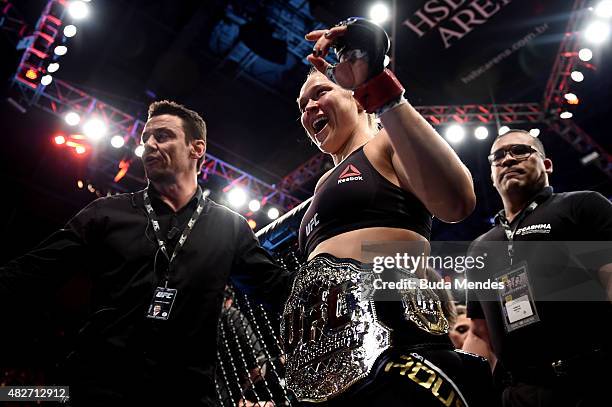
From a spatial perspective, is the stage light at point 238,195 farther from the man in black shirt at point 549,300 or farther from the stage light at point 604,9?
the man in black shirt at point 549,300

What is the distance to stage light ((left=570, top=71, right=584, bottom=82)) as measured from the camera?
713 cm

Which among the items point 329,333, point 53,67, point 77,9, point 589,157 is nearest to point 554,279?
point 329,333

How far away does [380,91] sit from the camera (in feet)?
3.97

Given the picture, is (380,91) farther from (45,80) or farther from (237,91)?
(237,91)

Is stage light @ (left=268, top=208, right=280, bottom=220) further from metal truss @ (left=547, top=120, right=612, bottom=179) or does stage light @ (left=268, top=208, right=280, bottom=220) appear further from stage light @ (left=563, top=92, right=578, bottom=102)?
stage light @ (left=563, top=92, right=578, bottom=102)

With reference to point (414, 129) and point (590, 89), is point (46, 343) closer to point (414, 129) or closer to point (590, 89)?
point (414, 129)

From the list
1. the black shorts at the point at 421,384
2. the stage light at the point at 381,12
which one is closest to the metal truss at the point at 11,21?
the stage light at the point at 381,12

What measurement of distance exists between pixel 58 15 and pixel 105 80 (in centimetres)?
342

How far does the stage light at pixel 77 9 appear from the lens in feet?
22.3

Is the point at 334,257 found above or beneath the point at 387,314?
above

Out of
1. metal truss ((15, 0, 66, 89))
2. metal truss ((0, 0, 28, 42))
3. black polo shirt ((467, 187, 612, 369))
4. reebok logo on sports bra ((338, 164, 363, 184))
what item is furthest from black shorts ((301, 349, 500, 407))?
metal truss ((0, 0, 28, 42))

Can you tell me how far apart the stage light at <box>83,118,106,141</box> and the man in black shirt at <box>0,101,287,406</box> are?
6.27 metres

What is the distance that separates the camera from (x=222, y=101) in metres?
10.8

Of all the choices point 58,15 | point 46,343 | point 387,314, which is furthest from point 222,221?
point 46,343
